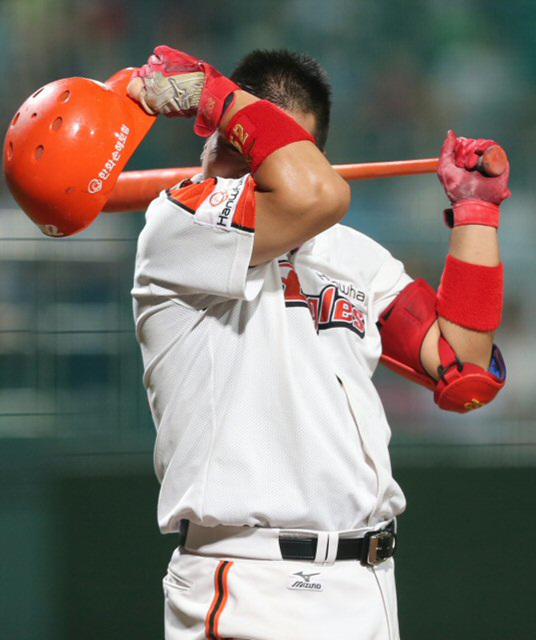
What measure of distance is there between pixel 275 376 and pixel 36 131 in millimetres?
497

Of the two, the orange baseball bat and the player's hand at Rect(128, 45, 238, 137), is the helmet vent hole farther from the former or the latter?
the orange baseball bat

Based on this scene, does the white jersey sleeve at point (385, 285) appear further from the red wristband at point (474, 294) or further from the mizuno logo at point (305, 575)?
the mizuno logo at point (305, 575)

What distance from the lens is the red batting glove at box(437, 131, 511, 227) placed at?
1639mm

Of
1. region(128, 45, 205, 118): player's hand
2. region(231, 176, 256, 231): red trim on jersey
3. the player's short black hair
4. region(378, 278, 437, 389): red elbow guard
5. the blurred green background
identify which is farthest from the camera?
the blurred green background

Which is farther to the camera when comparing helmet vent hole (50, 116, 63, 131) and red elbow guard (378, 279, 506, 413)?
red elbow guard (378, 279, 506, 413)

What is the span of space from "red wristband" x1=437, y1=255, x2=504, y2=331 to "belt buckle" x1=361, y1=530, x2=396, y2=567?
0.41 metres

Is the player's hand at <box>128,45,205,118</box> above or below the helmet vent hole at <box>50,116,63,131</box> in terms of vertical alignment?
above

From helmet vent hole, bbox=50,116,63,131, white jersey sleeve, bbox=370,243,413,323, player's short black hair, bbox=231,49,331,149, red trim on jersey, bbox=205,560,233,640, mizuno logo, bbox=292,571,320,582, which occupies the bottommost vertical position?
red trim on jersey, bbox=205,560,233,640

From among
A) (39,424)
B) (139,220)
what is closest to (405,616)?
(39,424)

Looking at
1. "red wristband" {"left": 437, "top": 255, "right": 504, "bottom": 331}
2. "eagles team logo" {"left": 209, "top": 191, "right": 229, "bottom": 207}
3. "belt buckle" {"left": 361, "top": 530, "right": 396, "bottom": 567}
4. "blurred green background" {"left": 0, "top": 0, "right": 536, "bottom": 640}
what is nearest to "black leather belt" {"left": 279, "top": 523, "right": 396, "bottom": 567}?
"belt buckle" {"left": 361, "top": 530, "right": 396, "bottom": 567}

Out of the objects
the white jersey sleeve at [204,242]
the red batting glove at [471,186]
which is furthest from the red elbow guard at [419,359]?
the white jersey sleeve at [204,242]

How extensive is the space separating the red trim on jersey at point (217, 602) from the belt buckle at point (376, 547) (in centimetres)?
20

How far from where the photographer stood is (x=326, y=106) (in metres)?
1.63

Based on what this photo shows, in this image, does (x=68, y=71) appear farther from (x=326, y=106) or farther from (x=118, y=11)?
(x=326, y=106)
